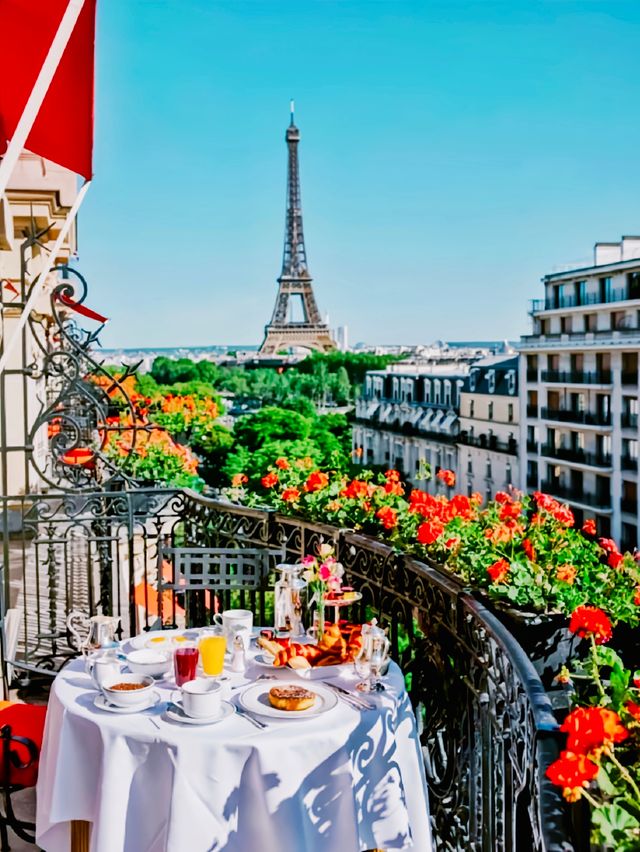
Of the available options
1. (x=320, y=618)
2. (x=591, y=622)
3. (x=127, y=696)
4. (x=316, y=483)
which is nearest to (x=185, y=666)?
(x=127, y=696)

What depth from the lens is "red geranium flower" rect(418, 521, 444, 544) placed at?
4.59 metres

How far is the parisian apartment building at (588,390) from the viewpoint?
40.5 meters

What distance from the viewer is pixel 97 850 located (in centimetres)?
285

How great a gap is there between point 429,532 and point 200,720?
6.43 feet

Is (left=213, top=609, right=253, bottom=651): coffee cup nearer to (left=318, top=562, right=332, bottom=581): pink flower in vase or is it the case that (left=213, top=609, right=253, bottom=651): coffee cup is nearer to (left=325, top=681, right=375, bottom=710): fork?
(left=318, top=562, right=332, bottom=581): pink flower in vase

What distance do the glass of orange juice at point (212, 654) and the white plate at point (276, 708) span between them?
15 cm

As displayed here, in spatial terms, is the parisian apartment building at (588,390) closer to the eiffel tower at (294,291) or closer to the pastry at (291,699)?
the pastry at (291,699)

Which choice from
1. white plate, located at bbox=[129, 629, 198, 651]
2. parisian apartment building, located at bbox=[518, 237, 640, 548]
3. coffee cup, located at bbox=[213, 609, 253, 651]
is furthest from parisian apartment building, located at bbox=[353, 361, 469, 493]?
coffee cup, located at bbox=[213, 609, 253, 651]

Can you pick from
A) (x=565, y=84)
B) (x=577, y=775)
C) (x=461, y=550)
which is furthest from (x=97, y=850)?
(x=565, y=84)

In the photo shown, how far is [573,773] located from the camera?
169cm

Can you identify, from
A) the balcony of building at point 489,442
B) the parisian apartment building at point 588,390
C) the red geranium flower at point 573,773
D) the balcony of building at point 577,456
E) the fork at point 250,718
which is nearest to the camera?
the red geranium flower at point 573,773

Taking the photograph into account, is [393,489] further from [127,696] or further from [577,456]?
[577,456]

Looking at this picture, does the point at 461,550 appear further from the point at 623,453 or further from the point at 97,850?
the point at 623,453

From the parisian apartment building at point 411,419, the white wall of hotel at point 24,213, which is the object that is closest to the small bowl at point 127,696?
the white wall of hotel at point 24,213
